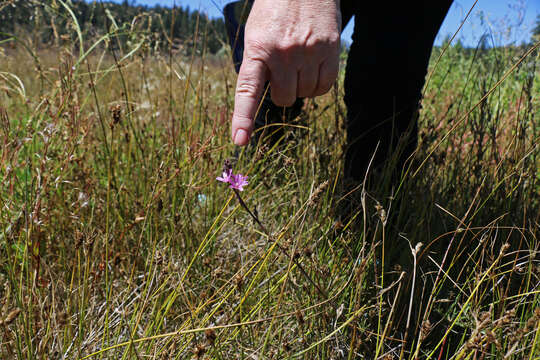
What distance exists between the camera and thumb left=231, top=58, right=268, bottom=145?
2.52ft

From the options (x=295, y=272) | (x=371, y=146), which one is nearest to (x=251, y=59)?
(x=295, y=272)

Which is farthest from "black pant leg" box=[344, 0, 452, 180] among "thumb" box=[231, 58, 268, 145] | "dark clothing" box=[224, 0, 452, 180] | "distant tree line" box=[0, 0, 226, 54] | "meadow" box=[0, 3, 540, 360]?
"thumb" box=[231, 58, 268, 145]

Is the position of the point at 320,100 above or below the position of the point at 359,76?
below

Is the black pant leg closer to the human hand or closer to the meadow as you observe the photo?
the meadow

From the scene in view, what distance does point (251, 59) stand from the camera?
0.77m

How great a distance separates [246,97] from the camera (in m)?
0.77

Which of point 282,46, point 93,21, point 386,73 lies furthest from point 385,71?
point 93,21

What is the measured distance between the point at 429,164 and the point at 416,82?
13.7 inches

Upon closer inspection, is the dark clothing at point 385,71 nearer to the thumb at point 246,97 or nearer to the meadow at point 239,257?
the meadow at point 239,257

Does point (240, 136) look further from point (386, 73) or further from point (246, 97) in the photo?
point (386, 73)

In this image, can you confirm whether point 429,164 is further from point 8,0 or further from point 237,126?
Answer: point 8,0

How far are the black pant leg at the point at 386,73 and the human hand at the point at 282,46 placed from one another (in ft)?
2.05

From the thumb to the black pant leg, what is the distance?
69cm

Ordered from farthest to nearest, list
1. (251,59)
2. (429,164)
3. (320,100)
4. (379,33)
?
(320,100) < (429,164) < (379,33) < (251,59)
